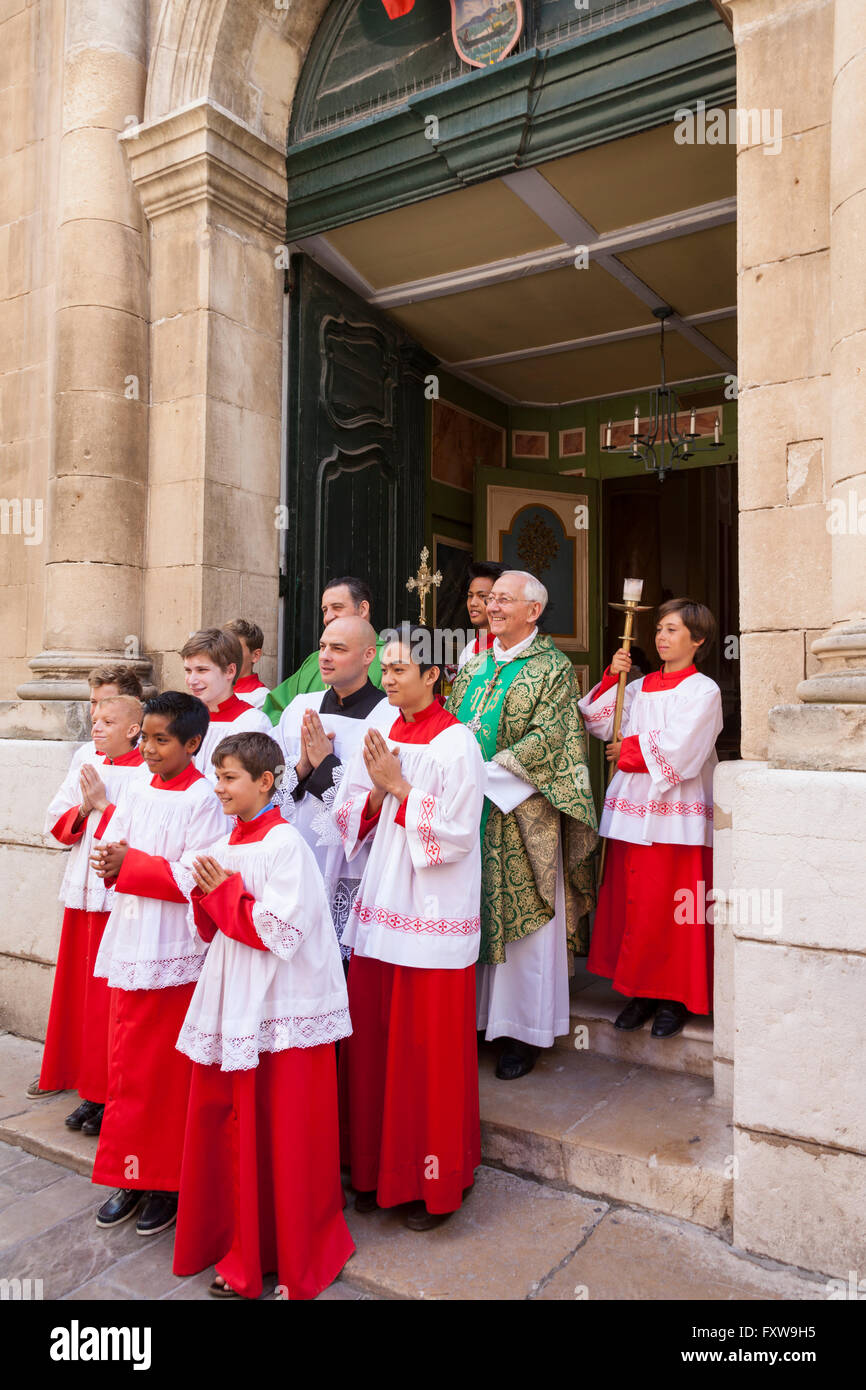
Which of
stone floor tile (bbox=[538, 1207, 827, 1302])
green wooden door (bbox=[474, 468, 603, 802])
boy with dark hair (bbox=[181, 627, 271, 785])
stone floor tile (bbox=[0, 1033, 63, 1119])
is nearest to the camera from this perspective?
stone floor tile (bbox=[538, 1207, 827, 1302])

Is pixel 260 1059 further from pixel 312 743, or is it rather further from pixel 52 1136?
pixel 52 1136

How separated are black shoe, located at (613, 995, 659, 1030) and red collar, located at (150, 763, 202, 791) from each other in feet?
6.29

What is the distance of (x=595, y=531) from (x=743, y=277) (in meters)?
4.34

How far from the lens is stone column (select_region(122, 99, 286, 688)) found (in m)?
5.05

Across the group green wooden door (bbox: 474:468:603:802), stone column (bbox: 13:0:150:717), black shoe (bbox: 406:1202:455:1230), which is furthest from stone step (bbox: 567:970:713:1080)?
green wooden door (bbox: 474:468:603:802)

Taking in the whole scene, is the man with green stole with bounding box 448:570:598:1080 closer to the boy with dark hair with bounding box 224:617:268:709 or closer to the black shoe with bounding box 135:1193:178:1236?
the boy with dark hair with bounding box 224:617:268:709

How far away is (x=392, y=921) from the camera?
10.0ft

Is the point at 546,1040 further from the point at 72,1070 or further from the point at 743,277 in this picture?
the point at 743,277

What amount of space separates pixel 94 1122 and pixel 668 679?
2.85 meters

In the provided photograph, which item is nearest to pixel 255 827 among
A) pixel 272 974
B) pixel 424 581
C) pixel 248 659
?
pixel 272 974

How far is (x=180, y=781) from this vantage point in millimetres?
3297

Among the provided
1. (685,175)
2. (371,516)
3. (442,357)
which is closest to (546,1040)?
(371,516)

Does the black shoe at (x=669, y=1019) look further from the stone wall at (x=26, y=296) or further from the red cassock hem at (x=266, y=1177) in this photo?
the stone wall at (x=26, y=296)

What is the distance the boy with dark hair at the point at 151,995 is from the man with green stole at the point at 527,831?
3.66 feet
